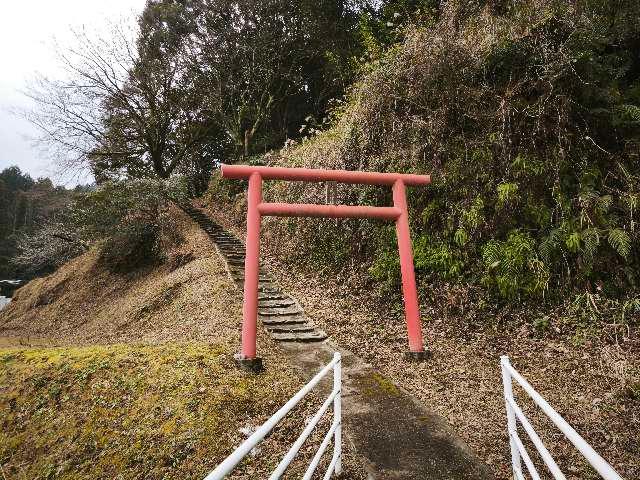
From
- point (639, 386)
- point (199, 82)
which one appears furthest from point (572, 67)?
point (199, 82)

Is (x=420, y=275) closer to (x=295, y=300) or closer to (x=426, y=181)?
(x=426, y=181)

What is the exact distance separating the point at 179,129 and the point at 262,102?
4702 mm

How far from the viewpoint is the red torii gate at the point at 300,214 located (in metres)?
5.32

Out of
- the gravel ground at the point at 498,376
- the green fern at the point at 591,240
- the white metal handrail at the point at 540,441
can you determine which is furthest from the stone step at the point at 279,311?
the white metal handrail at the point at 540,441

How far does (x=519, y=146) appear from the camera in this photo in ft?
22.2

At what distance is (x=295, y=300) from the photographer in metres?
8.60

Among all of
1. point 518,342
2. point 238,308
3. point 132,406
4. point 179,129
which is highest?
point 179,129

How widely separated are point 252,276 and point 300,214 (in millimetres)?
1097

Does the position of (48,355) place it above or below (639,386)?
above

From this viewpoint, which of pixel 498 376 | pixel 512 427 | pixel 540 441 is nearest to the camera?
pixel 540 441

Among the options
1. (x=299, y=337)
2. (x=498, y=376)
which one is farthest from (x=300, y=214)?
(x=498, y=376)

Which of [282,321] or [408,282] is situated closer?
[408,282]

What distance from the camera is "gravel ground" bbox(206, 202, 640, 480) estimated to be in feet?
12.0

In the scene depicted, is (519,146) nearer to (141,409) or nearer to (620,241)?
(620,241)
